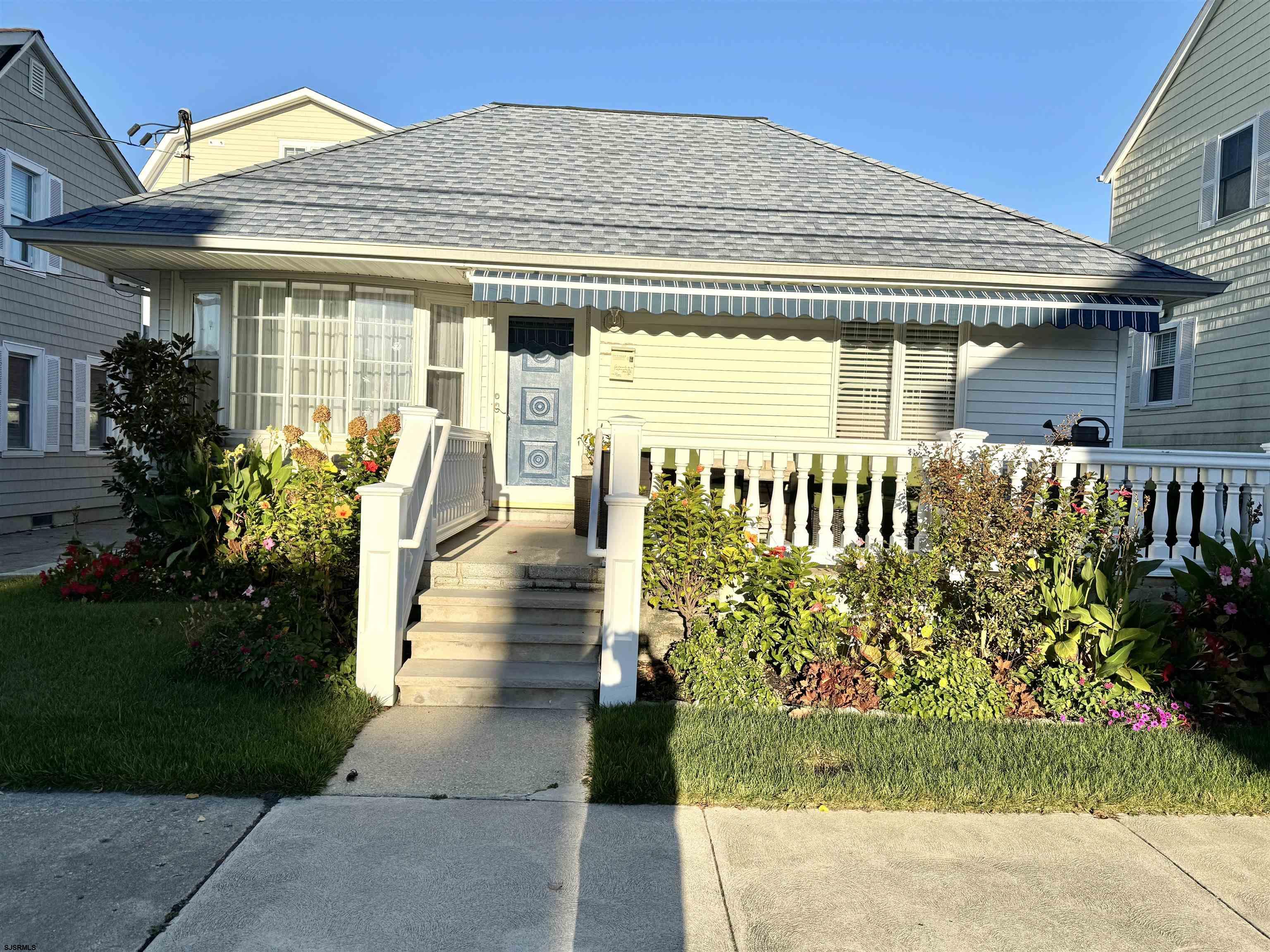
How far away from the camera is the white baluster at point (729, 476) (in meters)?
6.16

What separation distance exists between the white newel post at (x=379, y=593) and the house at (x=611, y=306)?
1822 millimetres

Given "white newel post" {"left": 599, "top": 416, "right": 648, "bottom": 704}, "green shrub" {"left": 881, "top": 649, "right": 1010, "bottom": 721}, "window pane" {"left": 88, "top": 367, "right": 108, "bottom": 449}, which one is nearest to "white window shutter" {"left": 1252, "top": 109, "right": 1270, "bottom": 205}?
"green shrub" {"left": 881, "top": 649, "right": 1010, "bottom": 721}

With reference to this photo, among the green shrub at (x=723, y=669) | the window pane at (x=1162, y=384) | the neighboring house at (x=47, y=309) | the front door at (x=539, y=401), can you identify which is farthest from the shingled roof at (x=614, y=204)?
the window pane at (x=1162, y=384)

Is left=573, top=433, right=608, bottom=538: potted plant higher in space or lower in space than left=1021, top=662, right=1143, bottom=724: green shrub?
higher

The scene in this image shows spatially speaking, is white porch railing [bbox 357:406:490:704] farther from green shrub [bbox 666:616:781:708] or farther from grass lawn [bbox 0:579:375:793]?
green shrub [bbox 666:616:781:708]

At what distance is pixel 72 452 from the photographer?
549 inches

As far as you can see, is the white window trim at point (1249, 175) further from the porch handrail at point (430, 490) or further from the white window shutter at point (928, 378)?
the porch handrail at point (430, 490)

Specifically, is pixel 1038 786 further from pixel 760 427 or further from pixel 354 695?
pixel 760 427

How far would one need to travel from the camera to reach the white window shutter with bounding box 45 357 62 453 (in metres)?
13.1

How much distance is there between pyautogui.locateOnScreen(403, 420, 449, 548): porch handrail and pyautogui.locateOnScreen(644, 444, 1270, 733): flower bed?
1.42 meters

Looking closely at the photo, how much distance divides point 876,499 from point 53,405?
1273cm

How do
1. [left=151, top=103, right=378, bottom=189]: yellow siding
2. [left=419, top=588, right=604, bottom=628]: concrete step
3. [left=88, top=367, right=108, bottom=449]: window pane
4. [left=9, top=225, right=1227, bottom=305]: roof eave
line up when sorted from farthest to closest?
[left=151, top=103, right=378, bottom=189]: yellow siding, [left=88, top=367, right=108, bottom=449]: window pane, [left=9, top=225, right=1227, bottom=305]: roof eave, [left=419, top=588, right=604, bottom=628]: concrete step

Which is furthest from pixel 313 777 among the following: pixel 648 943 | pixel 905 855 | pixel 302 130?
pixel 302 130

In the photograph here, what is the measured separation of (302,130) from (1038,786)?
1955 cm
